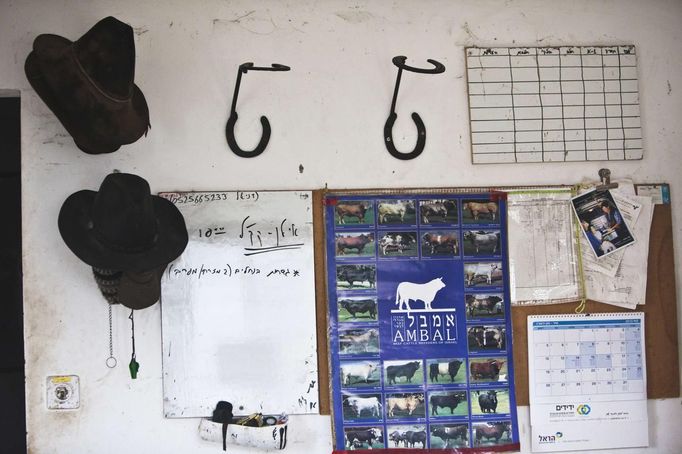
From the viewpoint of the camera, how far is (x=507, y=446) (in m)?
2.34

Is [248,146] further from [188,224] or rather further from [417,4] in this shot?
[417,4]

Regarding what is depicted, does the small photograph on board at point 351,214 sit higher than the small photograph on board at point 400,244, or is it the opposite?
the small photograph on board at point 351,214

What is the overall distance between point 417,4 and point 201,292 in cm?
135

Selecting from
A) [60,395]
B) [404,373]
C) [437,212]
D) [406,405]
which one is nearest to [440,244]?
[437,212]

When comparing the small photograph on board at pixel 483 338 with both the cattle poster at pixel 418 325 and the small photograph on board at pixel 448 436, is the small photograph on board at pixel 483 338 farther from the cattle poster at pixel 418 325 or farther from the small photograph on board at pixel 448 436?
the small photograph on board at pixel 448 436

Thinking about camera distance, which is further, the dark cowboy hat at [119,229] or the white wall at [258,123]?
the white wall at [258,123]

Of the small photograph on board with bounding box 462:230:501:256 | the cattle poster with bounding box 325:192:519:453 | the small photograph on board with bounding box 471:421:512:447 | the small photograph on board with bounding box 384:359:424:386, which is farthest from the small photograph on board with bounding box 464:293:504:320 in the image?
the small photograph on board with bounding box 471:421:512:447

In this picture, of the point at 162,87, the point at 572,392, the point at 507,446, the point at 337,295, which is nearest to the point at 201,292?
the point at 337,295

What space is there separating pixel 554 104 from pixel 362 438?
1448 millimetres

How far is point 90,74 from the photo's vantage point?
196cm

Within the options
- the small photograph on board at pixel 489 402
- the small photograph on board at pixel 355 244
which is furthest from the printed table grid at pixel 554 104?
the small photograph on board at pixel 489 402

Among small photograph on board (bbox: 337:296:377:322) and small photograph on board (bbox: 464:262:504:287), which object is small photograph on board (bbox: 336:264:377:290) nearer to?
small photograph on board (bbox: 337:296:377:322)

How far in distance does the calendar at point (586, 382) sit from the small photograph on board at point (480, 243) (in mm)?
303

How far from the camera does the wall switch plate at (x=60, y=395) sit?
225cm
